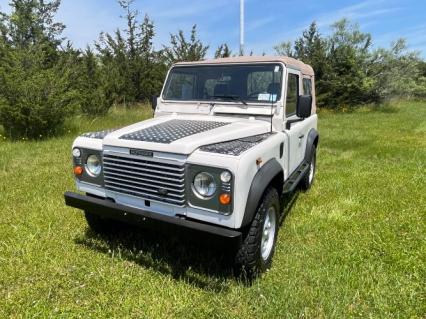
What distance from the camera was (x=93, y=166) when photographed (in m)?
3.40

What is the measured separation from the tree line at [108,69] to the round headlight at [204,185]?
29.1ft

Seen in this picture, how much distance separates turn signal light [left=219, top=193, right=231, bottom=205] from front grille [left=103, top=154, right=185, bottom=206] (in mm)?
329

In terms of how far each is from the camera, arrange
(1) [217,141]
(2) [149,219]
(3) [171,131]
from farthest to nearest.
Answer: (3) [171,131] → (1) [217,141] → (2) [149,219]

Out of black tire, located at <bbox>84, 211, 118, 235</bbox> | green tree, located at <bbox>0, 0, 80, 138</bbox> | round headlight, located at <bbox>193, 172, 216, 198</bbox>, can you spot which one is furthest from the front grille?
green tree, located at <bbox>0, 0, 80, 138</bbox>

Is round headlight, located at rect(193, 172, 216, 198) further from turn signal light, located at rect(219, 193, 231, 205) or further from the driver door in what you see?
the driver door

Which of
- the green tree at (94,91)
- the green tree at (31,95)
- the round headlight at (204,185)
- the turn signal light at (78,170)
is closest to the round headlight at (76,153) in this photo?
the turn signal light at (78,170)

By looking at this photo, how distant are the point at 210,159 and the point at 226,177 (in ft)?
0.63

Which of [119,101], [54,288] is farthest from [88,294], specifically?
[119,101]

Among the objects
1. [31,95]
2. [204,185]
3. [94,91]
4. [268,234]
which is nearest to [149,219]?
[204,185]

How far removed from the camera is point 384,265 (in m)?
3.47

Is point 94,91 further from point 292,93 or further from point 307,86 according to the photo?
point 292,93

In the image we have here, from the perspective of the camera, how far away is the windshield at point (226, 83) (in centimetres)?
398

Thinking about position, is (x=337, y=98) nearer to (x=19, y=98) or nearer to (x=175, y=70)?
(x=19, y=98)

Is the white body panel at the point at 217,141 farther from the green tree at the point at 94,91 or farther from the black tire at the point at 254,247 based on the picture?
the green tree at the point at 94,91
